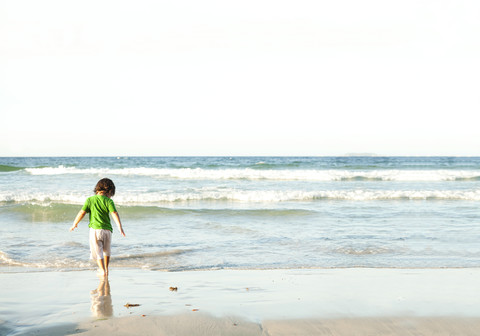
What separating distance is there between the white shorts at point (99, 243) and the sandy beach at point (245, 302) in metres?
0.31

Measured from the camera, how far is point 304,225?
39.1 feet

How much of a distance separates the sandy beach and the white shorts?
0.31m

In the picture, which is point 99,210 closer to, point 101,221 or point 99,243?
point 101,221

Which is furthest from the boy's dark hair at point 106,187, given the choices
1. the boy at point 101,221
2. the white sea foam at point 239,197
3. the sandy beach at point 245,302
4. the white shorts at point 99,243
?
the white sea foam at point 239,197

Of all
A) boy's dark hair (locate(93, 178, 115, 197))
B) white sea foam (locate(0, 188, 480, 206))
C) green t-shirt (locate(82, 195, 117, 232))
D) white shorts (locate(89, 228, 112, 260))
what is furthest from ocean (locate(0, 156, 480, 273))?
boy's dark hair (locate(93, 178, 115, 197))

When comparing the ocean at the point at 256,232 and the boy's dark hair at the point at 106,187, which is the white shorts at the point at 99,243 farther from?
the ocean at the point at 256,232

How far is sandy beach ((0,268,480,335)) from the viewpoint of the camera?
14.5ft

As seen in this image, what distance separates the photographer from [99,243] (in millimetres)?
6789

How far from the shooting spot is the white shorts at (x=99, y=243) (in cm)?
675

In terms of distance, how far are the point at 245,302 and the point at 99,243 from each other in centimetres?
254

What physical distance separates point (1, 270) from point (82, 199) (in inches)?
410

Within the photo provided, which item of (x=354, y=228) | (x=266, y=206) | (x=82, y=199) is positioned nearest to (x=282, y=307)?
(x=354, y=228)

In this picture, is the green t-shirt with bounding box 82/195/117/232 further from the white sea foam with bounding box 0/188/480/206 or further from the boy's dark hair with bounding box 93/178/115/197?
the white sea foam with bounding box 0/188/480/206

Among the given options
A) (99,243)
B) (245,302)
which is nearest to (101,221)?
(99,243)
